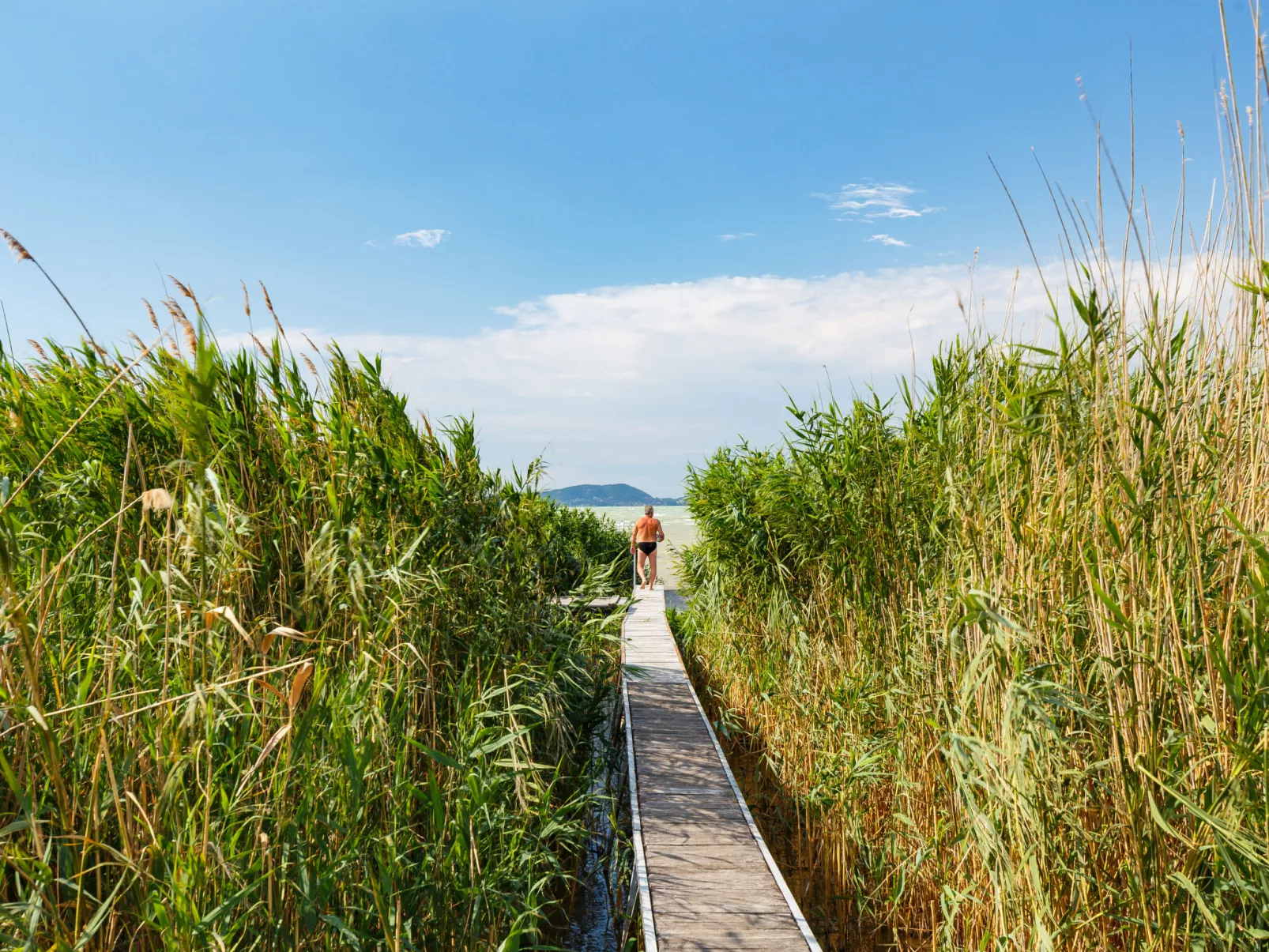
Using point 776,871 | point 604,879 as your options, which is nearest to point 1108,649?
point 776,871

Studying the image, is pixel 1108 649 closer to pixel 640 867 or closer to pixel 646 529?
pixel 640 867

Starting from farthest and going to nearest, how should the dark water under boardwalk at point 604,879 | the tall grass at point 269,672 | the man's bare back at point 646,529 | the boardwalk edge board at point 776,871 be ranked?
the man's bare back at point 646,529 → the dark water under boardwalk at point 604,879 → the boardwalk edge board at point 776,871 → the tall grass at point 269,672

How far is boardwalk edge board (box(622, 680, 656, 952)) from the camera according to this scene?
284 cm

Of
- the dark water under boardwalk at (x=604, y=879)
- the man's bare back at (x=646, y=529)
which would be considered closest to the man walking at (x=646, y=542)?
the man's bare back at (x=646, y=529)

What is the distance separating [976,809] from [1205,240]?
75.7 inches

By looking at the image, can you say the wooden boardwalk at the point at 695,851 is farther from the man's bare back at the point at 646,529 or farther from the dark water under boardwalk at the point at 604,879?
the man's bare back at the point at 646,529

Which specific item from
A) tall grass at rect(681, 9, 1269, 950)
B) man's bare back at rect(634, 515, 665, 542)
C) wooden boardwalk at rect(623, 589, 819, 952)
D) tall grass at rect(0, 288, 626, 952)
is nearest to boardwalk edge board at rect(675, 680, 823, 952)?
wooden boardwalk at rect(623, 589, 819, 952)

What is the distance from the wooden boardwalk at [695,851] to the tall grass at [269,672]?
433 millimetres

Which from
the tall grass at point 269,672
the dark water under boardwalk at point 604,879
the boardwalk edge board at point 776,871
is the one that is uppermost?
the tall grass at point 269,672

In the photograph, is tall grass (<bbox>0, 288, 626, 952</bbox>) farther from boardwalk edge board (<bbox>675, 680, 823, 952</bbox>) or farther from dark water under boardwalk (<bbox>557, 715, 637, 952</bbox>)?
boardwalk edge board (<bbox>675, 680, 823, 952</bbox>)

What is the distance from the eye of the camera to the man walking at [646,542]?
10.9 metres

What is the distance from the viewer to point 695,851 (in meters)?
3.44

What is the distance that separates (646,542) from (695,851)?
24.9 ft

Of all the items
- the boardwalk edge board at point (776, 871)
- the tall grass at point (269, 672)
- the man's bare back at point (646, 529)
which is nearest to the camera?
the tall grass at point (269, 672)
